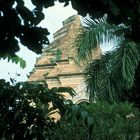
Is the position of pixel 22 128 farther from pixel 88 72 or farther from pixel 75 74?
pixel 75 74

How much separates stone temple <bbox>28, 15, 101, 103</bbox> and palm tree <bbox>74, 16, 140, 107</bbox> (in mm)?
4149

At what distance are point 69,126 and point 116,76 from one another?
15.6 feet

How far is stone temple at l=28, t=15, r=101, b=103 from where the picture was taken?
18.5 meters

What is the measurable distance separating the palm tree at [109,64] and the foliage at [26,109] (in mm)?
6439

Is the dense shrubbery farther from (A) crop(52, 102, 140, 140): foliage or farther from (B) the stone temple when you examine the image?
(B) the stone temple

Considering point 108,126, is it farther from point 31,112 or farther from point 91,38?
point 91,38

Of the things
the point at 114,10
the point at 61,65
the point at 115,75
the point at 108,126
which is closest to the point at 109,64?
the point at 115,75

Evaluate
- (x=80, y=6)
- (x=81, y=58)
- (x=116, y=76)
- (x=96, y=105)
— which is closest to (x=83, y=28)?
(x=81, y=58)

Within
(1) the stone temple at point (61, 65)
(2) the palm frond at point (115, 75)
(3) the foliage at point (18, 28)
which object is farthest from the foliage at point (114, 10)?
(1) the stone temple at point (61, 65)

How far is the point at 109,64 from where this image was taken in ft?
42.4

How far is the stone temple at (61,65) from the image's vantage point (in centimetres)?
1847

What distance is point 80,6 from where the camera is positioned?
10.0 ft

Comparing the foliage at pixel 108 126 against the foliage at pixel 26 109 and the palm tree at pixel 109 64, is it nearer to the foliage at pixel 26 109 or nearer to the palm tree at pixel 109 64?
the foliage at pixel 26 109

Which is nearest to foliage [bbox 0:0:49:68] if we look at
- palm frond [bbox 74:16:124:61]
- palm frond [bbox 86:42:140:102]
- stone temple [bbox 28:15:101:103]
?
palm frond [bbox 86:42:140:102]
